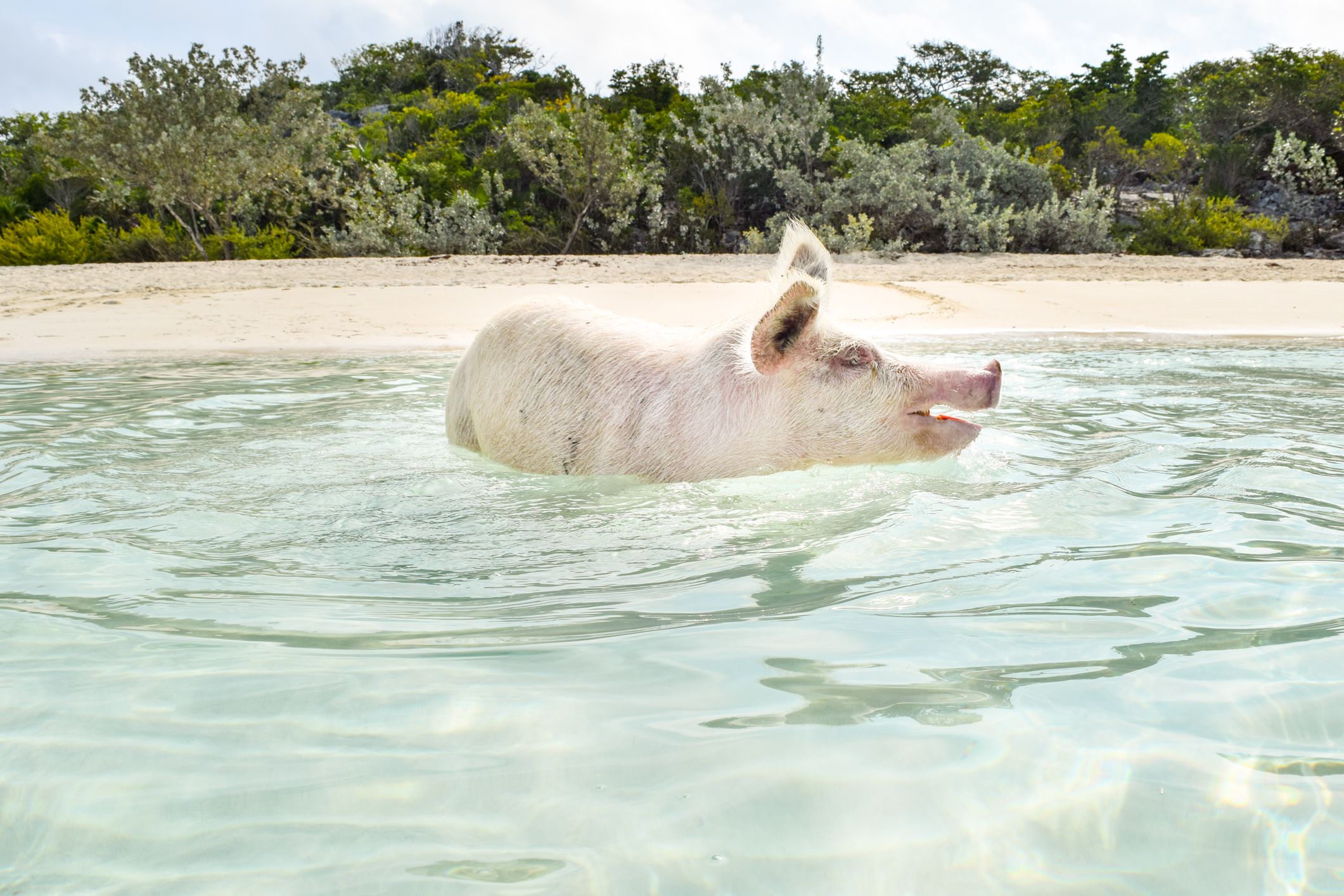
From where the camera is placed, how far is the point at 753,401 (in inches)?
152

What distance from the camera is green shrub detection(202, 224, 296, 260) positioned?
56.5 ft

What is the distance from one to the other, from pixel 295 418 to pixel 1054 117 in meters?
24.0

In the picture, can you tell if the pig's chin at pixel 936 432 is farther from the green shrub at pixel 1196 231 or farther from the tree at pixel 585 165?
the tree at pixel 585 165

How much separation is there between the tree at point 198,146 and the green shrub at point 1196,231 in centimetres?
1550

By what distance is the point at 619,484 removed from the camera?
3.89m

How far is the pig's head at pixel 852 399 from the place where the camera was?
385 cm

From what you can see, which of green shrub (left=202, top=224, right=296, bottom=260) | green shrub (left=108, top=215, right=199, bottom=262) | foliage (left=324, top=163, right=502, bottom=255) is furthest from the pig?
green shrub (left=108, top=215, right=199, bottom=262)

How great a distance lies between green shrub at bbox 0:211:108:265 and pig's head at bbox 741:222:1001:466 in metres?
15.7

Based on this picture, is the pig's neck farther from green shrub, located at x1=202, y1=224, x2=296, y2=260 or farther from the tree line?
green shrub, located at x1=202, y1=224, x2=296, y2=260

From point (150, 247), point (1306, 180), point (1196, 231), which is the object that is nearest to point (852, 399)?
point (1196, 231)

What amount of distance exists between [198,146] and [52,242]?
2.95m

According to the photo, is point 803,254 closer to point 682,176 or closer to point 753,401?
point 753,401

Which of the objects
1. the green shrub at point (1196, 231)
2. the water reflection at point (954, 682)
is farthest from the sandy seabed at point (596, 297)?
the water reflection at point (954, 682)

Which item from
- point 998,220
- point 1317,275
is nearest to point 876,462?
point 1317,275
